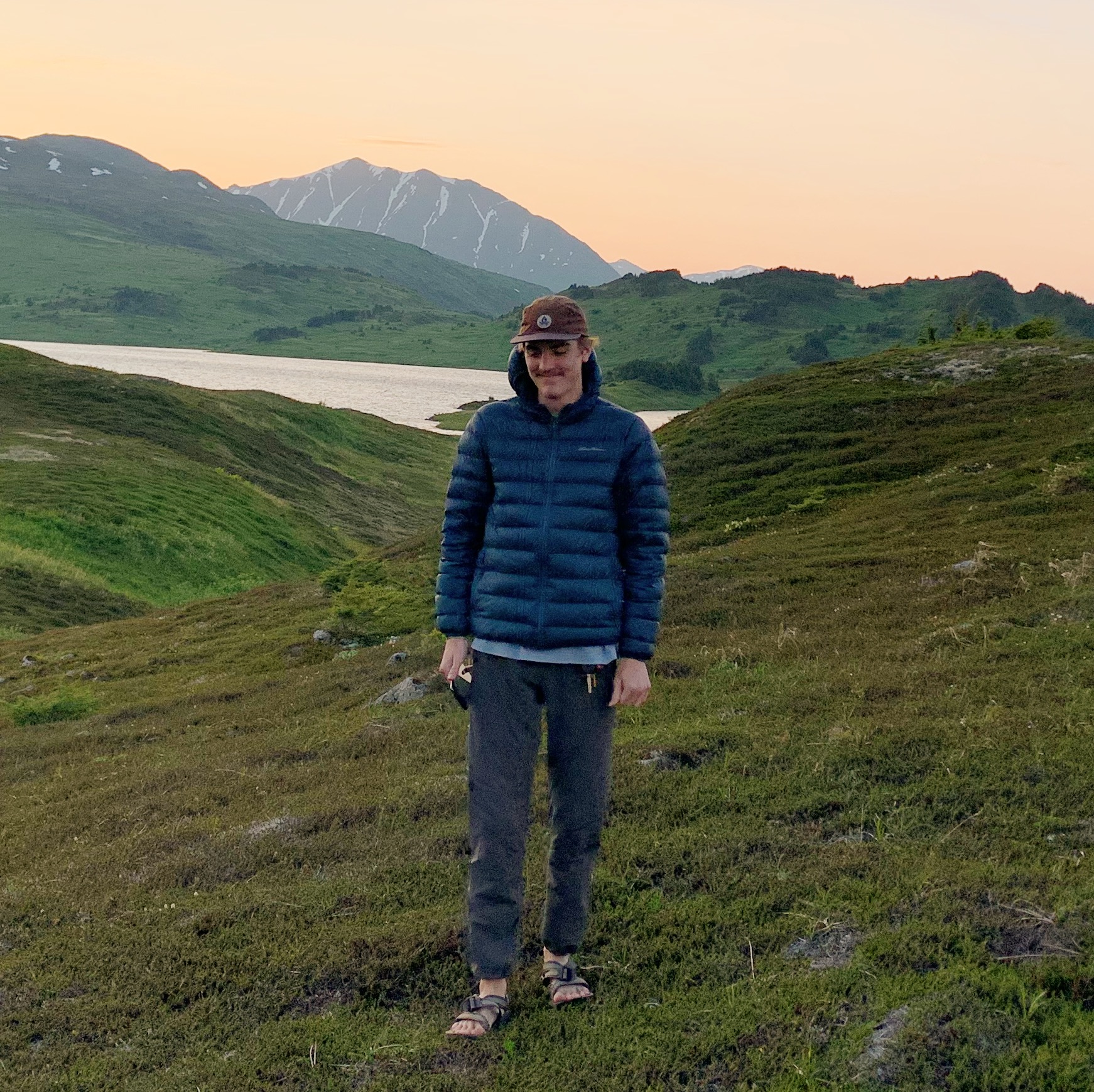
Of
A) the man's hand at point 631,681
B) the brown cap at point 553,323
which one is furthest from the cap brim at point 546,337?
the man's hand at point 631,681

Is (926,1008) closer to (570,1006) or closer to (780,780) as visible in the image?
(570,1006)

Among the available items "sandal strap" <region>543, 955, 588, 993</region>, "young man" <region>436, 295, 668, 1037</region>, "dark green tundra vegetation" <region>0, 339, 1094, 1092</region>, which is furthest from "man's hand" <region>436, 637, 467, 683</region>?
"dark green tundra vegetation" <region>0, 339, 1094, 1092</region>

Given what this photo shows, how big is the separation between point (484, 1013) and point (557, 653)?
7.67ft

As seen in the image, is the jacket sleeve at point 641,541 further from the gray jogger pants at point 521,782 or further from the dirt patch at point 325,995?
the dirt patch at point 325,995

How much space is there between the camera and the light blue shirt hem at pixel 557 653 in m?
6.01

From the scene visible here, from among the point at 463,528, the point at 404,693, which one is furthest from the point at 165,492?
the point at 463,528

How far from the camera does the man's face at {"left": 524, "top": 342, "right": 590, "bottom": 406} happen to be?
6.05m

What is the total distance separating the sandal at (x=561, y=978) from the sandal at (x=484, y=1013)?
0.32 m

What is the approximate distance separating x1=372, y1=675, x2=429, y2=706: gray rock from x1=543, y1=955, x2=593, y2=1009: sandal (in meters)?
10.3

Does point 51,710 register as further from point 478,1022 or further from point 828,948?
point 828,948

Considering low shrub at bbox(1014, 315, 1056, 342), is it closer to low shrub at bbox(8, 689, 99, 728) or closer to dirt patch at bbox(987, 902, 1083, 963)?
low shrub at bbox(8, 689, 99, 728)

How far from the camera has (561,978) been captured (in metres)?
6.61

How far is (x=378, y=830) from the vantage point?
1028 cm

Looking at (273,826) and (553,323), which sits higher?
(553,323)
